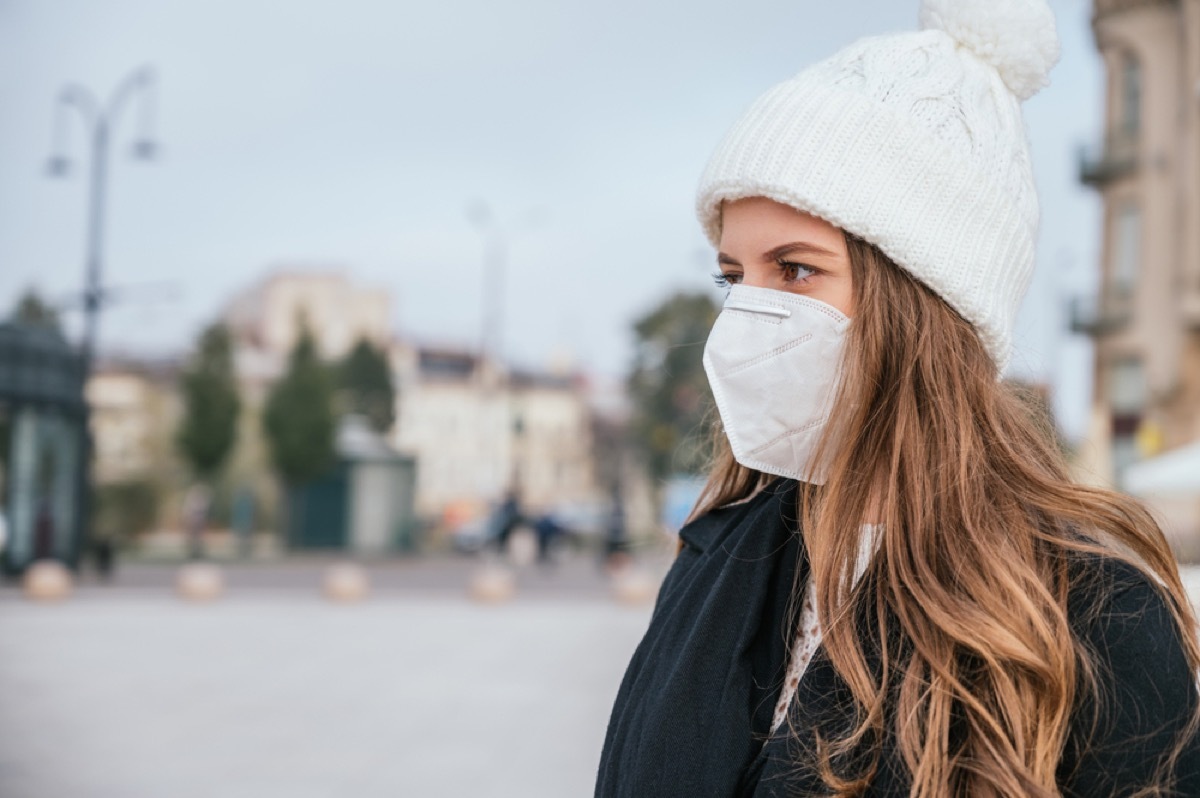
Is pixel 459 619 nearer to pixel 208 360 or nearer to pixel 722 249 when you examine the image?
pixel 722 249

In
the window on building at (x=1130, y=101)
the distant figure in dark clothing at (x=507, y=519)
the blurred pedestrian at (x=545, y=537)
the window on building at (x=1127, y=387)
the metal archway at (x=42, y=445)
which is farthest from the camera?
the distant figure in dark clothing at (x=507, y=519)

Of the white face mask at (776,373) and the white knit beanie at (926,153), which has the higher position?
the white knit beanie at (926,153)

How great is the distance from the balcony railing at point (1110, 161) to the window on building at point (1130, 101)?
15 centimetres

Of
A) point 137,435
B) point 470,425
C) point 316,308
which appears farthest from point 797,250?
point 470,425

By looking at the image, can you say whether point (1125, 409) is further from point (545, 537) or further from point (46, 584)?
point (46, 584)

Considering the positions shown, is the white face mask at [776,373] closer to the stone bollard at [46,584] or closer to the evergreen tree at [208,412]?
the stone bollard at [46,584]

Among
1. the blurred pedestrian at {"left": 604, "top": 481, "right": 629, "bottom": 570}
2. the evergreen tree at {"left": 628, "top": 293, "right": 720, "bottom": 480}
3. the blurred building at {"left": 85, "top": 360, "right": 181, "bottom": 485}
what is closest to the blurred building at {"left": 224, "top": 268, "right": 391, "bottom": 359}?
the blurred building at {"left": 85, "top": 360, "right": 181, "bottom": 485}

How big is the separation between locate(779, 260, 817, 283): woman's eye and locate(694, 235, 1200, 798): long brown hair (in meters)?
0.07

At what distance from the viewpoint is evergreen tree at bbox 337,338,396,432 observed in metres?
51.8

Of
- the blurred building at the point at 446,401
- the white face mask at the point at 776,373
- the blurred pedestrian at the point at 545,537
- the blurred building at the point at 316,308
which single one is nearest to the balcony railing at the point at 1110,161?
the blurred pedestrian at the point at 545,537

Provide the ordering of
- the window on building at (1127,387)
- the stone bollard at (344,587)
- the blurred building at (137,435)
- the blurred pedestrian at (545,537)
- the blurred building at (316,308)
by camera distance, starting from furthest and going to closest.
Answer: the blurred building at (316,308), the blurred building at (137,435), the blurred pedestrian at (545,537), the window on building at (1127,387), the stone bollard at (344,587)

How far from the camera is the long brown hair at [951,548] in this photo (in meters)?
1.56

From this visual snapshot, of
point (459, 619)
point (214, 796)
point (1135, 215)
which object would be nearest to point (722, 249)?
point (214, 796)

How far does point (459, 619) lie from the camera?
57.8 ft
